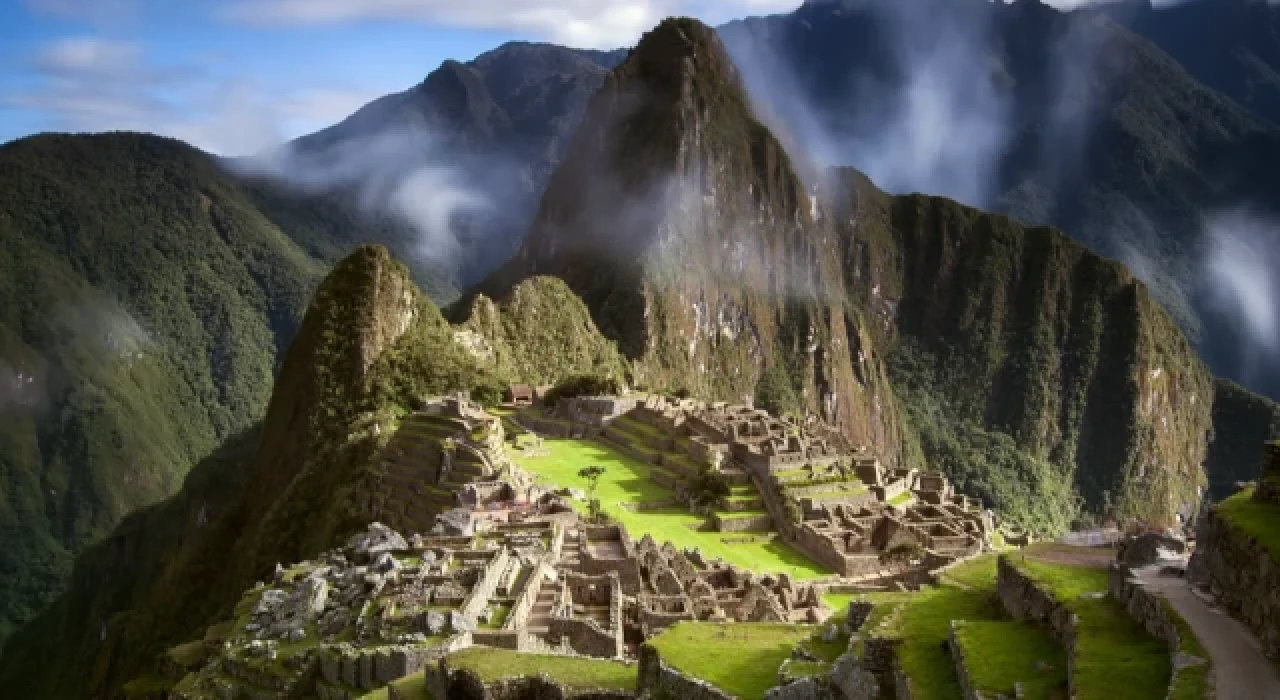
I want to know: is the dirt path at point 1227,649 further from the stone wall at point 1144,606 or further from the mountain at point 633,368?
the mountain at point 633,368

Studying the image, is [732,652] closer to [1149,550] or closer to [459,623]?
[459,623]

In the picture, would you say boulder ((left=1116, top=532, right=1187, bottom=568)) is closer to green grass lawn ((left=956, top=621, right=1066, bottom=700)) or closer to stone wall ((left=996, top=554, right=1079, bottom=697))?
stone wall ((left=996, top=554, right=1079, bottom=697))

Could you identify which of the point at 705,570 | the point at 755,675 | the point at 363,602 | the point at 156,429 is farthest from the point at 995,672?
the point at 156,429

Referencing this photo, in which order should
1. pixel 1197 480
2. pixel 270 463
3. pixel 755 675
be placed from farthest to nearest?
pixel 1197 480 → pixel 270 463 → pixel 755 675

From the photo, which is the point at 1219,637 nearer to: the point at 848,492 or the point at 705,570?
the point at 705,570

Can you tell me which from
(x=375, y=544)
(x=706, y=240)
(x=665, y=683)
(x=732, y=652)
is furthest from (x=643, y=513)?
(x=706, y=240)

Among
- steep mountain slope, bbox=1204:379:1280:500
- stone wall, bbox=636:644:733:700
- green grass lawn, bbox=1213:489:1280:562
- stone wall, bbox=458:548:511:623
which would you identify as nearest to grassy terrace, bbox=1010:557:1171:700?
green grass lawn, bbox=1213:489:1280:562

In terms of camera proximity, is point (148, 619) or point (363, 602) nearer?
point (363, 602)
